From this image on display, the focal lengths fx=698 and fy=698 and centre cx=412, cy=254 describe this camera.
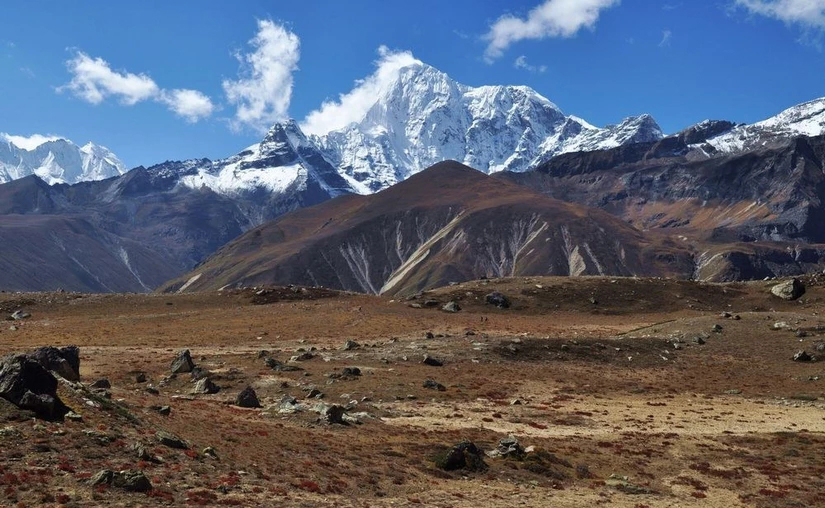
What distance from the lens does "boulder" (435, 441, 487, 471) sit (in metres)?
34.0

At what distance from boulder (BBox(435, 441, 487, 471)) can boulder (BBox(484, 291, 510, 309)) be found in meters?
70.4

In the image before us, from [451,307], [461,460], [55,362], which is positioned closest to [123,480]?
[461,460]

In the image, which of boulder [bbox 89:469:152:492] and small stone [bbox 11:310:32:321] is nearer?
boulder [bbox 89:469:152:492]

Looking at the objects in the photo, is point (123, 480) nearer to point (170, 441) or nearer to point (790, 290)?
point (170, 441)

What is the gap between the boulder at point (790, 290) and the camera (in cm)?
11112

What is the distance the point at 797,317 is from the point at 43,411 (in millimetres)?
88443

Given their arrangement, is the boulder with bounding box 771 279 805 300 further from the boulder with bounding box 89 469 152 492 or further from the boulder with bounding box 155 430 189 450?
the boulder with bounding box 89 469 152 492

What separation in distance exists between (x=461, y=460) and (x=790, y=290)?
96969 mm

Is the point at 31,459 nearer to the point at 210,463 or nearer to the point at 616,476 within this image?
the point at 210,463

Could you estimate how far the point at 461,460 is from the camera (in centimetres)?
3425

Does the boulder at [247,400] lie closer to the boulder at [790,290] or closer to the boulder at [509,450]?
the boulder at [509,450]

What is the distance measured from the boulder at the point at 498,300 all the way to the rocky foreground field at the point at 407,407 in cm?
234

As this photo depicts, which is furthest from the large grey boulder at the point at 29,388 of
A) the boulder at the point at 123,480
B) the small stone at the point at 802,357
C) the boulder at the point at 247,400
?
the small stone at the point at 802,357

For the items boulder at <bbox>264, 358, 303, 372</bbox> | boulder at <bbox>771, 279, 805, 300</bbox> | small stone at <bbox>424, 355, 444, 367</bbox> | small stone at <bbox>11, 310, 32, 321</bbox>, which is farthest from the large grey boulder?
boulder at <bbox>771, 279, 805, 300</bbox>
